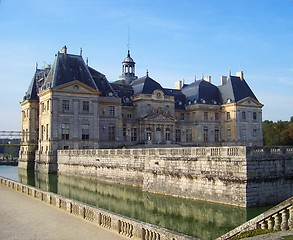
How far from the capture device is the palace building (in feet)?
148

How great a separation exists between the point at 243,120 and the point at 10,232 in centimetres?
4769

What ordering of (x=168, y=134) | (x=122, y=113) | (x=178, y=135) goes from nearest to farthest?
(x=122, y=113) < (x=168, y=134) < (x=178, y=135)

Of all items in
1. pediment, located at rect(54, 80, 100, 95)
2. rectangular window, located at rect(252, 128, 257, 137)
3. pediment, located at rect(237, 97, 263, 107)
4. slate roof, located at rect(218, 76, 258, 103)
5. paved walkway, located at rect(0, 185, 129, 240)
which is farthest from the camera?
rectangular window, located at rect(252, 128, 257, 137)

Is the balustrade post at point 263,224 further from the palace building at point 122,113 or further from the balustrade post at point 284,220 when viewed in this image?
the palace building at point 122,113

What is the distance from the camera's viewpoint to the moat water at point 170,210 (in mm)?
15888

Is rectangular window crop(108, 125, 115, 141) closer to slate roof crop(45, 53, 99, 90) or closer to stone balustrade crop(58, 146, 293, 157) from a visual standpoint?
slate roof crop(45, 53, 99, 90)

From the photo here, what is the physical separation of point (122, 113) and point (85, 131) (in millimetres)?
7333

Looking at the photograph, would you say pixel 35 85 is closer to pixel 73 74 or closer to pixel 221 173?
pixel 73 74

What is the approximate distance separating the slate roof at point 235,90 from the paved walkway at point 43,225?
42.8 metres

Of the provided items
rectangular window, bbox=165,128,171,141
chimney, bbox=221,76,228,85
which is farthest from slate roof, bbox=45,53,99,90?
chimney, bbox=221,76,228,85

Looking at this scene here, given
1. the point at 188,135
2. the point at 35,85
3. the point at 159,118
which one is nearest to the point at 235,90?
the point at 188,135

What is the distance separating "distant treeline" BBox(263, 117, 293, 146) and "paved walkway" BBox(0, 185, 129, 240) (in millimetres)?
52207

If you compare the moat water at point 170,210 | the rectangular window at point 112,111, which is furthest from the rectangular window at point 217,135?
the moat water at point 170,210

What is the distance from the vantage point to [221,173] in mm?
19984
